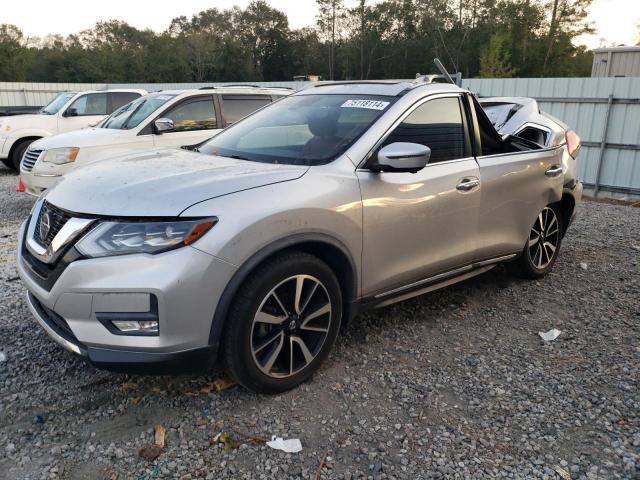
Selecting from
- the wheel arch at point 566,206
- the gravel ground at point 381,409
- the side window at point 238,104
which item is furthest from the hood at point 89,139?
the wheel arch at point 566,206

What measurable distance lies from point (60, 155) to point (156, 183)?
5.51 m

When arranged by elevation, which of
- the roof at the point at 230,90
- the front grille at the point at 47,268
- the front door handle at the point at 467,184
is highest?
the roof at the point at 230,90

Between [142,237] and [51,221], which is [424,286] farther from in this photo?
[51,221]

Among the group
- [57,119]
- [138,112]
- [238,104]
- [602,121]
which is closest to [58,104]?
[57,119]

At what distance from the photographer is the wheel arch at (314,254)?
8.63 feet

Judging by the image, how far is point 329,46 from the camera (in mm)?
62312

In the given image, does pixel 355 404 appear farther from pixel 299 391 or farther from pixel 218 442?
pixel 218 442

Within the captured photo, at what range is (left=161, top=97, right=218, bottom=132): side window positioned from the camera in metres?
7.87

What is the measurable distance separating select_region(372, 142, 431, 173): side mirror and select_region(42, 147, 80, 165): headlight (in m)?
5.79

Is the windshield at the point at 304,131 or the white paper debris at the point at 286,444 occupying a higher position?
the windshield at the point at 304,131

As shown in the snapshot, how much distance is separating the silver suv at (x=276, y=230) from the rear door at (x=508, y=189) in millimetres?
18

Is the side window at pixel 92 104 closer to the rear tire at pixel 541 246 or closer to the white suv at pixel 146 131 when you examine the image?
the white suv at pixel 146 131

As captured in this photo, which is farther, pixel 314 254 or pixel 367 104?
pixel 367 104

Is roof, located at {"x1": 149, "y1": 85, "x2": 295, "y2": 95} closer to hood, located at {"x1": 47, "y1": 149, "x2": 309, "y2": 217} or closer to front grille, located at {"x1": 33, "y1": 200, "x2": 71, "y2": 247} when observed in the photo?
hood, located at {"x1": 47, "y1": 149, "x2": 309, "y2": 217}
